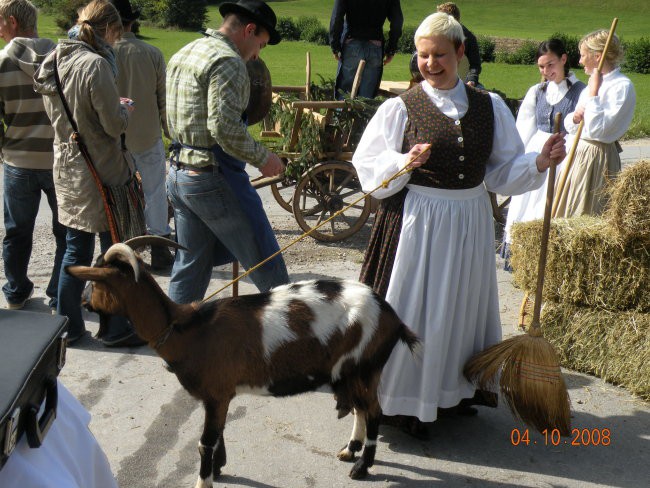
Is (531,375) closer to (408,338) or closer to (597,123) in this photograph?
(408,338)

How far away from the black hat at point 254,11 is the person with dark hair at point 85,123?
2.82 feet

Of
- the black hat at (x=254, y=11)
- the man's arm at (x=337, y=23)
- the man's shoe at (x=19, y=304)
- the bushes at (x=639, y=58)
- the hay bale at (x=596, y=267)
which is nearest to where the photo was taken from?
the black hat at (x=254, y=11)

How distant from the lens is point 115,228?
15.9 ft

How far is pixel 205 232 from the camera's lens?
4.59 metres

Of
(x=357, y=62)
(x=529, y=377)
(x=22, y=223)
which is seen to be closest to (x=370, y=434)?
(x=529, y=377)

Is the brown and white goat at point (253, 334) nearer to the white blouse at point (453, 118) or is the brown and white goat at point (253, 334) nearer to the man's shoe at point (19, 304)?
the white blouse at point (453, 118)

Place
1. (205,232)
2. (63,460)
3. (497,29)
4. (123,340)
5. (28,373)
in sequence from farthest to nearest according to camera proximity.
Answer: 1. (497,29)
2. (123,340)
3. (205,232)
4. (63,460)
5. (28,373)

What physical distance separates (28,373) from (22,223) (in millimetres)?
4034

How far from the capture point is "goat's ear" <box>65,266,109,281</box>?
3.27m

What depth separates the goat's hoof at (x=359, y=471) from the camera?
3.80 metres

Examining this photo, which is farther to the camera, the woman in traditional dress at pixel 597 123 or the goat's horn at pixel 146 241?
the woman in traditional dress at pixel 597 123

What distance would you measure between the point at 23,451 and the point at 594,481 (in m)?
2.99

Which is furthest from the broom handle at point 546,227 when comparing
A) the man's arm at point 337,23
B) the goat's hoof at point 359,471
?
the man's arm at point 337,23

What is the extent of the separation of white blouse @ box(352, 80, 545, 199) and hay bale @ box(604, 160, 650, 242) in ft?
2.92
